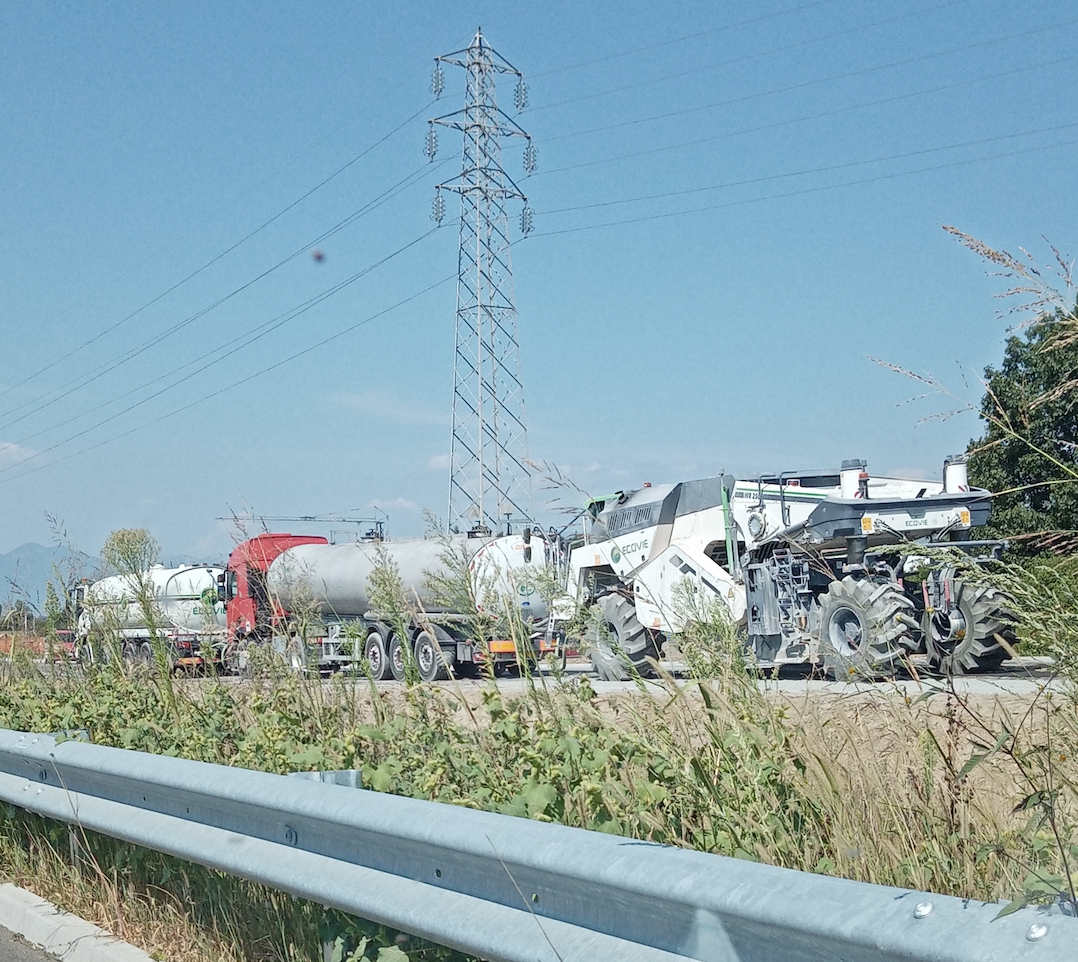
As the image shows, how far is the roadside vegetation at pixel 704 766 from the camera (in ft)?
10.3

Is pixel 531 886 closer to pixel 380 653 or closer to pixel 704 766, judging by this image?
pixel 704 766

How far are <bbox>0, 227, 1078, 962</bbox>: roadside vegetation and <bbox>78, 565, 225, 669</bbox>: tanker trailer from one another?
3.11 ft

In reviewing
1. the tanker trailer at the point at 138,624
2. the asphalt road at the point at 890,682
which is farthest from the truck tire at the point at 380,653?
the asphalt road at the point at 890,682

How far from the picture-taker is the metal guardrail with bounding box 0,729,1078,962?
7.13 ft

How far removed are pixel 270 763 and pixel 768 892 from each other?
10.9 feet

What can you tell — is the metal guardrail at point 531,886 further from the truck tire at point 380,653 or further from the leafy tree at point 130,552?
the truck tire at point 380,653

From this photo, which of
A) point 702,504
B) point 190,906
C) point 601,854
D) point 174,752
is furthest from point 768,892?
point 702,504

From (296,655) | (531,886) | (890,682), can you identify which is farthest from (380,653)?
(531,886)

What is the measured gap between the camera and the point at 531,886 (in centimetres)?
302

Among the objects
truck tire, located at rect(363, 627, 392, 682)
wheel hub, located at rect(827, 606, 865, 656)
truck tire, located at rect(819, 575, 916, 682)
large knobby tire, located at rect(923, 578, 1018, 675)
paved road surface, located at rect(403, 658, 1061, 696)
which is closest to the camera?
paved road surface, located at rect(403, 658, 1061, 696)

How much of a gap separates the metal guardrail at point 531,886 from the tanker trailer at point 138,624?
2284 mm

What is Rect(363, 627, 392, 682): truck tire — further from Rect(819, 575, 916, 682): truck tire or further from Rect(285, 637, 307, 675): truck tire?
Rect(285, 637, 307, 675): truck tire

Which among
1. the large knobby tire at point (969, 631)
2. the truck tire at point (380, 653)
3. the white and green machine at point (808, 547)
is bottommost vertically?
the truck tire at point (380, 653)

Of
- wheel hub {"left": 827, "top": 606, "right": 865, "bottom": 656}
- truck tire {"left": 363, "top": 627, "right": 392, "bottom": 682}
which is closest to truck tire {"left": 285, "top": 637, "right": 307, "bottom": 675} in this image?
wheel hub {"left": 827, "top": 606, "right": 865, "bottom": 656}
